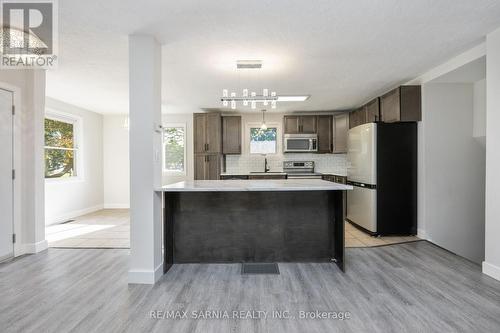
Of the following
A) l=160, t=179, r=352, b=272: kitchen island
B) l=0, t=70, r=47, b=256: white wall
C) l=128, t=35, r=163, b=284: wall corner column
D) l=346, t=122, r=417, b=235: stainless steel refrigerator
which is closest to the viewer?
l=128, t=35, r=163, b=284: wall corner column

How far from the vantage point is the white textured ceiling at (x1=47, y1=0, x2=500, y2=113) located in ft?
7.11

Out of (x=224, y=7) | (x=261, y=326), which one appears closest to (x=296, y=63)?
(x=224, y=7)

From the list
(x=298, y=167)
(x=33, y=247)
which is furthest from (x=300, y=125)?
(x=33, y=247)

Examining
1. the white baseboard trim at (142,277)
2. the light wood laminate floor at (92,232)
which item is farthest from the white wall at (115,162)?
the white baseboard trim at (142,277)

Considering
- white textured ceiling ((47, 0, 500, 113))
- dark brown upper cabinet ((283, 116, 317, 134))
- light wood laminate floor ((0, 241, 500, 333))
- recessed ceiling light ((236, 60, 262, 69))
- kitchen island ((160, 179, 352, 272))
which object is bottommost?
light wood laminate floor ((0, 241, 500, 333))

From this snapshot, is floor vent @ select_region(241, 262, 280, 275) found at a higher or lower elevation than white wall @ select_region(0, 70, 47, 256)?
lower

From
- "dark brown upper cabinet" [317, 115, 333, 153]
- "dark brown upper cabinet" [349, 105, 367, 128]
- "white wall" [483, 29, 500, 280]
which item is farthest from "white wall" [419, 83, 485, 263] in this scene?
"dark brown upper cabinet" [317, 115, 333, 153]

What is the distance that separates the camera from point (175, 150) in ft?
21.7

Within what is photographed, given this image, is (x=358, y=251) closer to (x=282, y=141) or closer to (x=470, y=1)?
(x=470, y=1)

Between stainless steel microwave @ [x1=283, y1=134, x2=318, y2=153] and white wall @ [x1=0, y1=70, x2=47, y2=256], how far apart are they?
4440 millimetres

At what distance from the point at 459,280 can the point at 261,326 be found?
6.85 ft

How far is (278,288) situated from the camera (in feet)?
8.13

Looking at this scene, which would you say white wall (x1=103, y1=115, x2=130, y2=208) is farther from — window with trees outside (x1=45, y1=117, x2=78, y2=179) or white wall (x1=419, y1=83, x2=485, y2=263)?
white wall (x1=419, y1=83, x2=485, y2=263)

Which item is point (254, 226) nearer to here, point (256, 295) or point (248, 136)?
point (256, 295)
